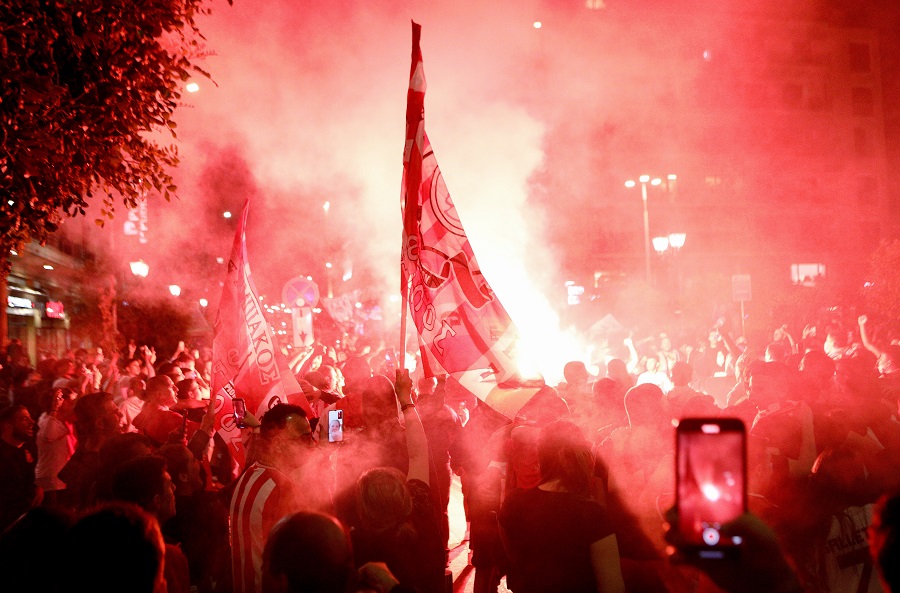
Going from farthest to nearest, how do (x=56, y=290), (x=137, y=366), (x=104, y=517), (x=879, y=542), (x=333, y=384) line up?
1. (x=56, y=290)
2. (x=137, y=366)
3. (x=333, y=384)
4. (x=104, y=517)
5. (x=879, y=542)

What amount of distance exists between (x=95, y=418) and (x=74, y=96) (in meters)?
2.60

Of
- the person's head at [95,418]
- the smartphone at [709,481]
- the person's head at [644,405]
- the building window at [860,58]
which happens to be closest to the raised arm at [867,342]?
the person's head at [644,405]

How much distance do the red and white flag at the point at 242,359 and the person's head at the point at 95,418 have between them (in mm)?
803

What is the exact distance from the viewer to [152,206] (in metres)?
25.8

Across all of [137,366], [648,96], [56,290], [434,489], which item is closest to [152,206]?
[56,290]

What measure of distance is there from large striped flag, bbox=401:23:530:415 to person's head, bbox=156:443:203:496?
4.95 feet

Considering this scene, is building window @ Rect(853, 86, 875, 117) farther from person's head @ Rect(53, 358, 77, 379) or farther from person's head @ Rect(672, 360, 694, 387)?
person's head @ Rect(53, 358, 77, 379)

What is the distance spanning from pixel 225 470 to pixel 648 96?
40.4 metres

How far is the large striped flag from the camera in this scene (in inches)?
185

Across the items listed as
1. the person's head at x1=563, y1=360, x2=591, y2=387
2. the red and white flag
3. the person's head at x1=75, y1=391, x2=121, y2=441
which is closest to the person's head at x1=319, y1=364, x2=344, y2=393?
the red and white flag

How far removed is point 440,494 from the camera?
5.51 metres

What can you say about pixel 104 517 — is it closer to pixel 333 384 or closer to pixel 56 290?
pixel 333 384

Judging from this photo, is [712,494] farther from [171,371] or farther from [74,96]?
[171,371]

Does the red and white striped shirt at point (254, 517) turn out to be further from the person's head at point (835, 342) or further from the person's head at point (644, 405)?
the person's head at point (835, 342)
